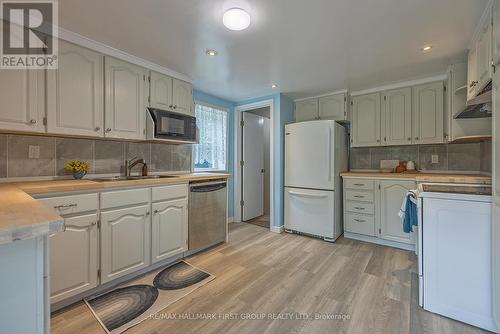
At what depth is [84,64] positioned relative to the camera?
201cm

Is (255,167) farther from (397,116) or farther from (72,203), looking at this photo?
A: (72,203)

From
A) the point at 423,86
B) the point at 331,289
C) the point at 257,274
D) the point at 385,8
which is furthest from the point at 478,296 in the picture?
the point at 423,86

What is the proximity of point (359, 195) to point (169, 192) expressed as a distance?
8.37ft

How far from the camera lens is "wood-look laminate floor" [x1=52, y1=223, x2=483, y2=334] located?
1.54 meters

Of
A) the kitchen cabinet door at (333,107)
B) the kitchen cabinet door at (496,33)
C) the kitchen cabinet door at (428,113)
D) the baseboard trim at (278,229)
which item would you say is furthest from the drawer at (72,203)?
the kitchen cabinet door at (428,113)

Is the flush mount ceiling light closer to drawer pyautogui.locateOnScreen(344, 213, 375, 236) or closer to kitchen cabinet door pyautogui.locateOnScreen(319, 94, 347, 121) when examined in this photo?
kitchen cabinet door pyautogui.locateOnScreen(319, 94, 347, 121)

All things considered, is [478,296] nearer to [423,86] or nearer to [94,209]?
[423,86]

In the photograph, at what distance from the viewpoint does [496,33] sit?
145 centimetres

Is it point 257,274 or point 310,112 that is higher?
point 310,112

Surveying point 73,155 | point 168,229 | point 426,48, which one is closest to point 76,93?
point 73,155

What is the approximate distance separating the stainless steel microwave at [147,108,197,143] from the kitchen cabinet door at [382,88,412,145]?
108 inches

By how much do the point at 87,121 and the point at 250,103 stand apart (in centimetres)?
250

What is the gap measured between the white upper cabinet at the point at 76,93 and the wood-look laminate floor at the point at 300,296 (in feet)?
4.89

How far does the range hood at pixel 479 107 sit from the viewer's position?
1.81 metres
